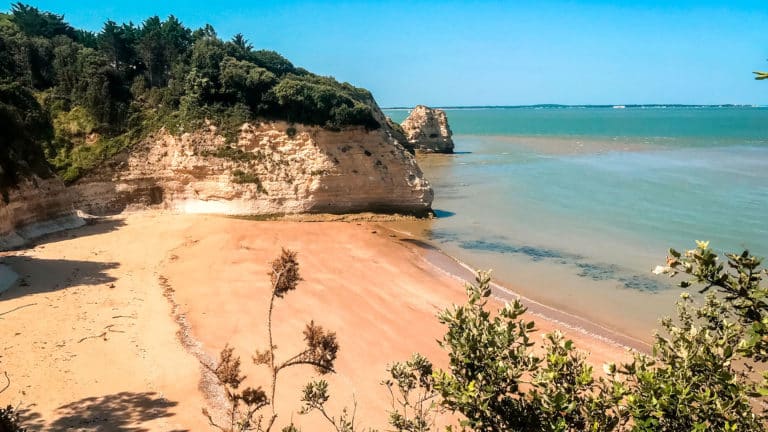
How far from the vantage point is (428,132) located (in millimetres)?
73125

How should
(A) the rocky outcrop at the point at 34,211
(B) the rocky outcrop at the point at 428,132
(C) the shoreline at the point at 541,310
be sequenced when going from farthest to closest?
(B) the rocky outcrop at the point at 428,132 → (A) the rocky outcrop at the point at 34,211 → (C) the shoreline at the point at 541,310

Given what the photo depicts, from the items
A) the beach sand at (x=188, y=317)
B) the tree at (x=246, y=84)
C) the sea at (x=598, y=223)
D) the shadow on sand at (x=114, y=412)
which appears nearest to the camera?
the shadow on sand at (x=114, y=412)

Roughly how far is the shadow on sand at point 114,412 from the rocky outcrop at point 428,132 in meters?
64.5

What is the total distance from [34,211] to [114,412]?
16717 mm

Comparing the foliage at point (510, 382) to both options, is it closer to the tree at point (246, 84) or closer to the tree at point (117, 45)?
the tree at point (246, 84)

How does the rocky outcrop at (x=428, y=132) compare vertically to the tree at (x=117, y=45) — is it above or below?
below

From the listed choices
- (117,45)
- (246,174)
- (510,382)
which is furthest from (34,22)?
(510,382)

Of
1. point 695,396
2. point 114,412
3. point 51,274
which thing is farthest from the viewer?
point 51,274

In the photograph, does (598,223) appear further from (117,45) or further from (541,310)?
(117,45)

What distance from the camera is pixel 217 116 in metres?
30.5

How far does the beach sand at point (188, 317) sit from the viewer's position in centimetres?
1083

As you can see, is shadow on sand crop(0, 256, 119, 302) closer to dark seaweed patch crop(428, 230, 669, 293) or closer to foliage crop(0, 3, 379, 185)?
foliage crop(0, 3, 379, 185)

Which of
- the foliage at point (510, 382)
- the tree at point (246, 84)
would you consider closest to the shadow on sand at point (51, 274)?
the tree at point (246, 84)

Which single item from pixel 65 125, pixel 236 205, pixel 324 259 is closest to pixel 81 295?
pixel 324 259
